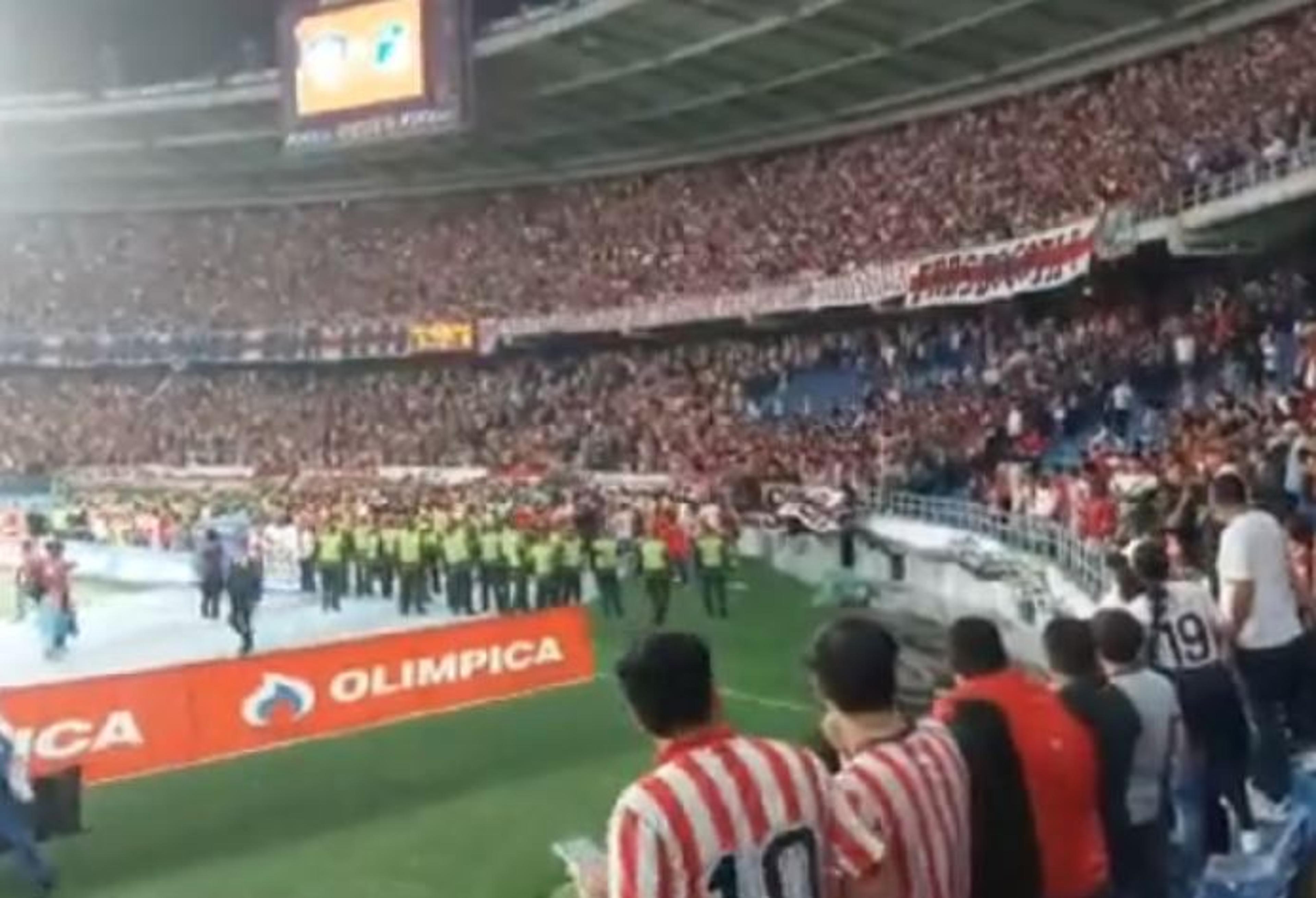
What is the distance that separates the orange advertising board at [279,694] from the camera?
37.8ft

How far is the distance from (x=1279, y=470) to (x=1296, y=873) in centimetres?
848

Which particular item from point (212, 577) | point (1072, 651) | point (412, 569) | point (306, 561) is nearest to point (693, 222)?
point (306, 561)

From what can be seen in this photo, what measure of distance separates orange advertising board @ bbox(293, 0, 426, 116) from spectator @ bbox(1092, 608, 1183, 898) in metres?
32.8

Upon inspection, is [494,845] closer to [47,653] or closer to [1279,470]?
[1279,470]

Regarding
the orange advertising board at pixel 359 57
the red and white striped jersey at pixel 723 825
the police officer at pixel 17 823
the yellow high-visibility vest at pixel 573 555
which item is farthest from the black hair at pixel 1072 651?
the orange advertising board at pixel 359 57

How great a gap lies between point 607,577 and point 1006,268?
11.1 meters

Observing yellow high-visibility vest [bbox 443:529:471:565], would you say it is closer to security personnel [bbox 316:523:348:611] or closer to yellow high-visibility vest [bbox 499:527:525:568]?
yellow high-visibility vest [bbox 499:527:525:568]

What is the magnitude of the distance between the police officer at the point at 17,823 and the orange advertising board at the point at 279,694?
0.86 metres

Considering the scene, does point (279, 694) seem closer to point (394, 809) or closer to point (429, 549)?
point (394, 809)

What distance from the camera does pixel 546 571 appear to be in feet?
78.3

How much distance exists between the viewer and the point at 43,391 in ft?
177

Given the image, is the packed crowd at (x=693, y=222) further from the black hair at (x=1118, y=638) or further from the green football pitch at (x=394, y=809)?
the black hair at (x=1118, y=638)

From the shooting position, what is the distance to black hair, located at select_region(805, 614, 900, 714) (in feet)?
13.1

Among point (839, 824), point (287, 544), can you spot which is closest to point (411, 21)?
point (287, 544)
